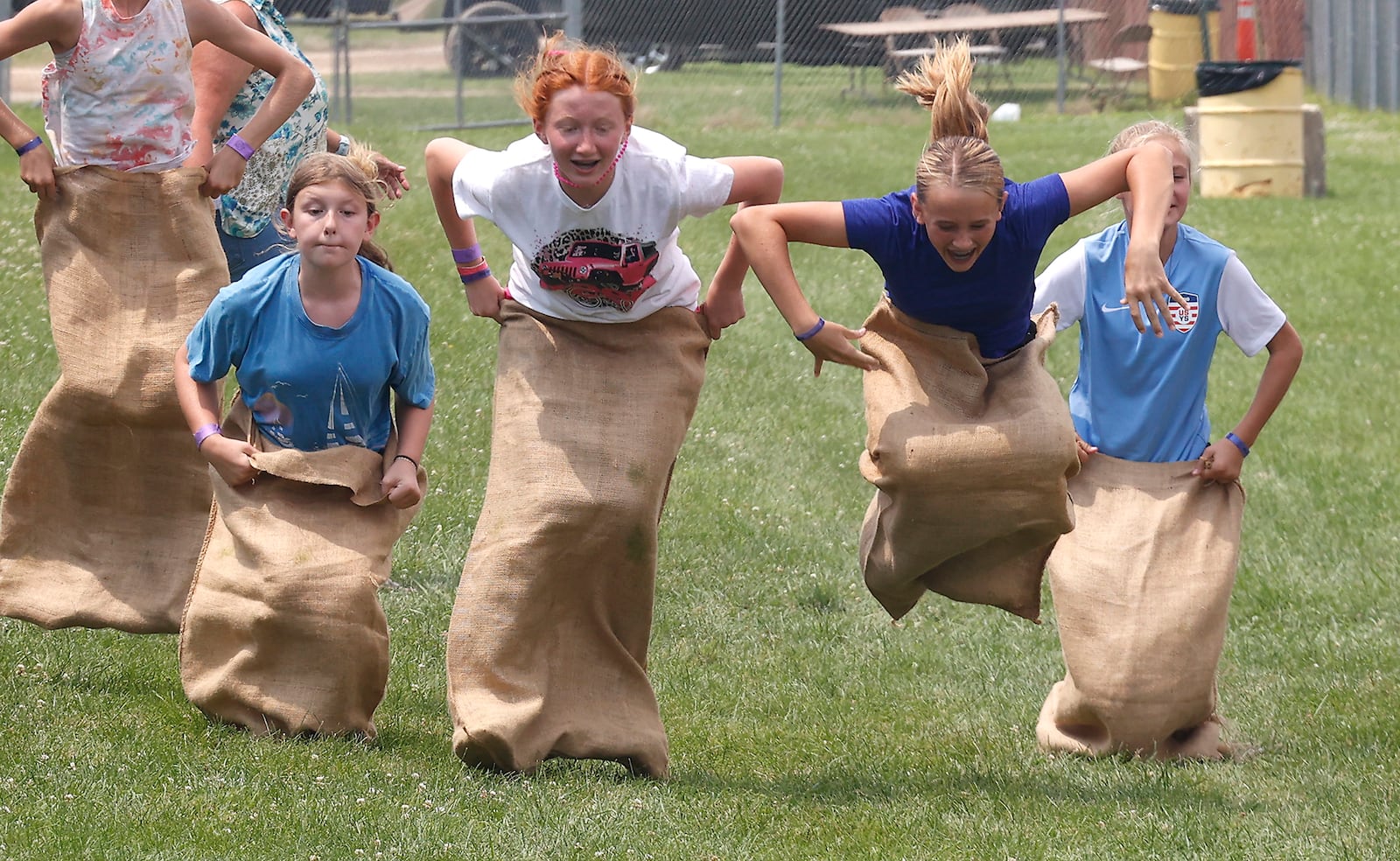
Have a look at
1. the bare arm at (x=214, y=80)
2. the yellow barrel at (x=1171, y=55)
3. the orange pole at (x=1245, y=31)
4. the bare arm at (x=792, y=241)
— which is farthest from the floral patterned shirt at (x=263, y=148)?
the yellow barrel at (x=1171, y=55)

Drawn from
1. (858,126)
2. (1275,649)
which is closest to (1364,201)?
(858,126)

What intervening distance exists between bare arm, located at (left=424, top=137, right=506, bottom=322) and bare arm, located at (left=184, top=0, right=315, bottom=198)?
0.94m

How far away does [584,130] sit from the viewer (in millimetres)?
4547

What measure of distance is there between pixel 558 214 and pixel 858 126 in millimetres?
16821

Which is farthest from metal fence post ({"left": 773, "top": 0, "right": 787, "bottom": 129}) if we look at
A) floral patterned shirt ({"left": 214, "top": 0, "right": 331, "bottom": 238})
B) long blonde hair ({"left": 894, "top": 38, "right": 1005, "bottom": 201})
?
long blonde hair ({"left": 894, "top": 38, "right": 1005, "bottom": 201})

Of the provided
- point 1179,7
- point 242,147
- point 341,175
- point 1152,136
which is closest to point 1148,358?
point 1152,136

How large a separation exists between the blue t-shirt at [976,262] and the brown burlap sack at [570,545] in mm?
615

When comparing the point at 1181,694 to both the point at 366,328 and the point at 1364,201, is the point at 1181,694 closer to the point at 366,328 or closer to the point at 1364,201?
the point at 366,328

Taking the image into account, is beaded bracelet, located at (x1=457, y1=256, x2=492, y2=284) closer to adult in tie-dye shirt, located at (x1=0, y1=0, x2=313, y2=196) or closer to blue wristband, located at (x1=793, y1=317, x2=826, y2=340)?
blue wristband, located at (x1=793, y1=317, x2=826, y2=340)

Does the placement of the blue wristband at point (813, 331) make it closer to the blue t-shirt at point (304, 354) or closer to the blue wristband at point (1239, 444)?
the blue t-shirt at point (304, 354)

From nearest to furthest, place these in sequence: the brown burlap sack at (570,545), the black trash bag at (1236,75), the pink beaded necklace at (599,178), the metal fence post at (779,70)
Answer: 1. the pink beaded necklace at (599,178)
2. the brown burlap sack at (570,545)
3. the black trash bag at (1236,75)
4. the metal fence post at (779,70)

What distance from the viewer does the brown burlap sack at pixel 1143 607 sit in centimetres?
528

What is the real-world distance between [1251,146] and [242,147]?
1249 cm

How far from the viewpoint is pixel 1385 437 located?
958 cm
